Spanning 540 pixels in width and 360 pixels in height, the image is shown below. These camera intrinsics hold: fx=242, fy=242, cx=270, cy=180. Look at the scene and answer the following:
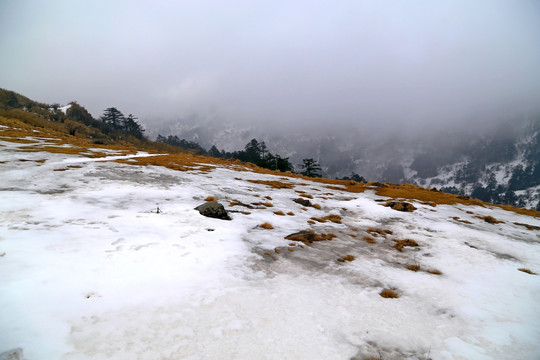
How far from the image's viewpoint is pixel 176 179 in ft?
84.1

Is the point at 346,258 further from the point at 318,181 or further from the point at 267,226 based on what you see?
the point at 318,181

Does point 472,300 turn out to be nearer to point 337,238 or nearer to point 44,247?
point 337,238

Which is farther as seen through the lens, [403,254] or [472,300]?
[403,254]

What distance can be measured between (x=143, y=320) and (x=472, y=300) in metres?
11.2

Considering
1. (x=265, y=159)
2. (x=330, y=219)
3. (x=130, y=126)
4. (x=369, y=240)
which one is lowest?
(x=369, y=240)

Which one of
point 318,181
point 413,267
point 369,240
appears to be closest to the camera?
point 413,267

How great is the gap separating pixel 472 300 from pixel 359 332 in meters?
5.67

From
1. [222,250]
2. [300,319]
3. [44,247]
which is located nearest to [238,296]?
[300,319]

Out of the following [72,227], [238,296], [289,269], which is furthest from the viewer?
[72,227]

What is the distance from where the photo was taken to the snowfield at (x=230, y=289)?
18.4 ft

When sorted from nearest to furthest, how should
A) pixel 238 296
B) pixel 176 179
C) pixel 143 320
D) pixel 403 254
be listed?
1. pixel 143 320
2. pixel 238 296
3. pixel 403 254
4. pixel 176 179

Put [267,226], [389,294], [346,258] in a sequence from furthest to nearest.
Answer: [267,226] < [346,258] < [389,294]

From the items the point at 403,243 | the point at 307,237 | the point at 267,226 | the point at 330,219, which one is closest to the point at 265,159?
the point at 330,219

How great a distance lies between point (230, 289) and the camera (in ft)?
25.8
